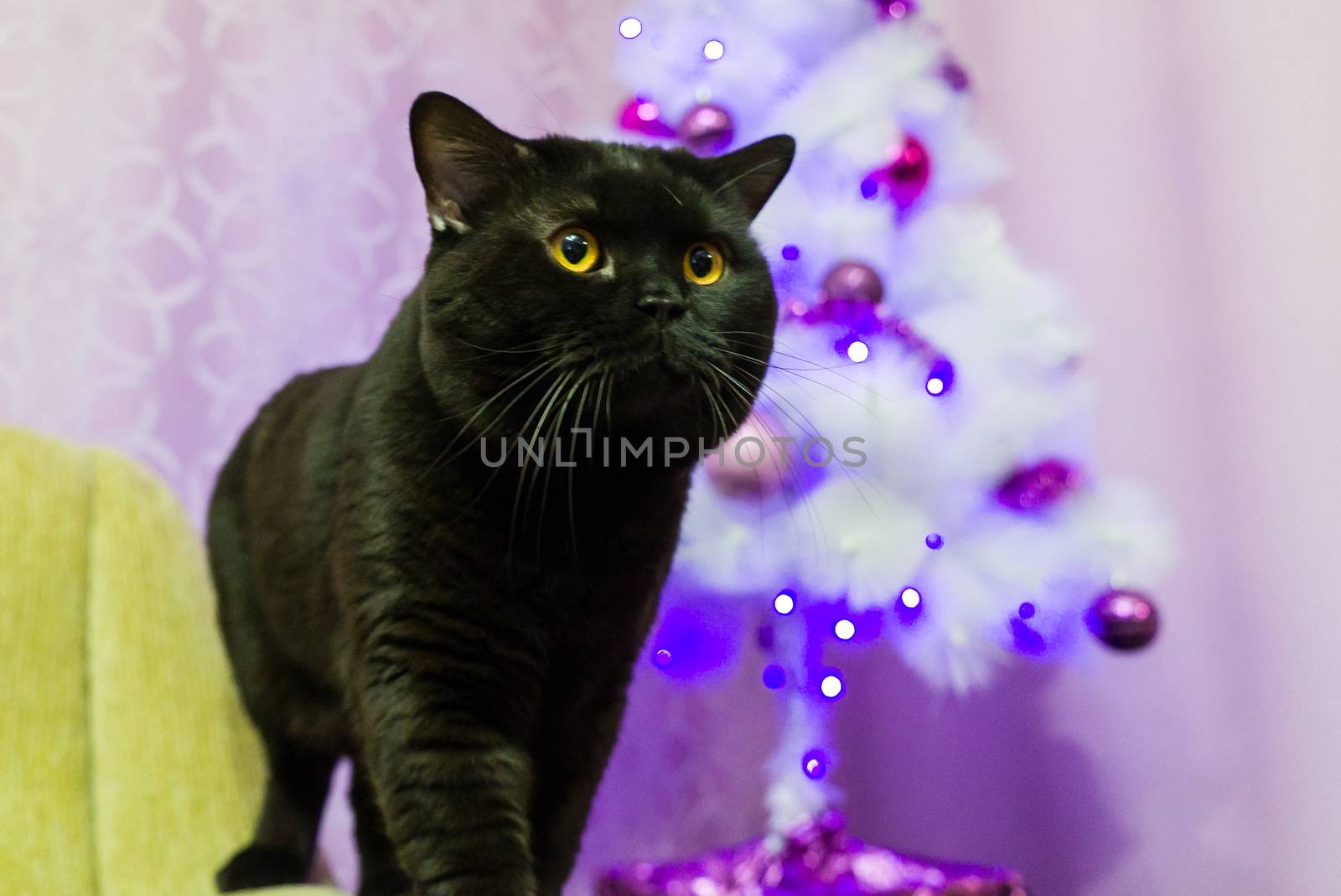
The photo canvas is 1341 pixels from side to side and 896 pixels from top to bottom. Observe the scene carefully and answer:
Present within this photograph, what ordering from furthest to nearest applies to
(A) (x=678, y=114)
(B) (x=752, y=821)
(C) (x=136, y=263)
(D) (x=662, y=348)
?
(B) (x=752, y=821)
(C) (x=136, y=263)
(A) (x=678, y=114)
(D) (x=662, y=348)

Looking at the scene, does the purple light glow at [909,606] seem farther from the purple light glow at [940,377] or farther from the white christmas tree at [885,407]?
the purple light glow at [940,377]

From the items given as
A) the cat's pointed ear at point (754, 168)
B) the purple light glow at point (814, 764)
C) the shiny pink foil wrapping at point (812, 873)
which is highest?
the cat's pointed ear at point (754, 168)

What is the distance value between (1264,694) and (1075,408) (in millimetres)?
475

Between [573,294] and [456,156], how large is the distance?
0.17 m

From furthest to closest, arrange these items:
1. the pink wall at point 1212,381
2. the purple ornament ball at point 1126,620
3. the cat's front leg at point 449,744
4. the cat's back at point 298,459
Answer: the pink wall at point 1212,381 → the purple ornament ball at point 1126,620 → the cat's back at point 298,459 → the cat's front leg at point 449,744

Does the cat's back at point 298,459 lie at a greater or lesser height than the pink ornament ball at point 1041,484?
lesser

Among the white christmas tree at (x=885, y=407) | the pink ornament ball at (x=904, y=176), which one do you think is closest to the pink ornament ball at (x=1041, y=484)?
the white christmas tree at (x=885, y=407)

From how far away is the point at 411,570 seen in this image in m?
0.85

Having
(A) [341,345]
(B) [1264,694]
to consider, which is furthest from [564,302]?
(B) [1264,694]

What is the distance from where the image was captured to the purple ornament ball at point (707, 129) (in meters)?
1.32

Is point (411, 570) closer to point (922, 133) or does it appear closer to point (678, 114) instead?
point (678, 114)

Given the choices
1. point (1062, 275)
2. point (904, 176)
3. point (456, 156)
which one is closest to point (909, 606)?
point (904, 176)

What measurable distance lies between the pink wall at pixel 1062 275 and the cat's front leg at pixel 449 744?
0.87 metres

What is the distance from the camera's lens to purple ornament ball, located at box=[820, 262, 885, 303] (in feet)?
4.09
